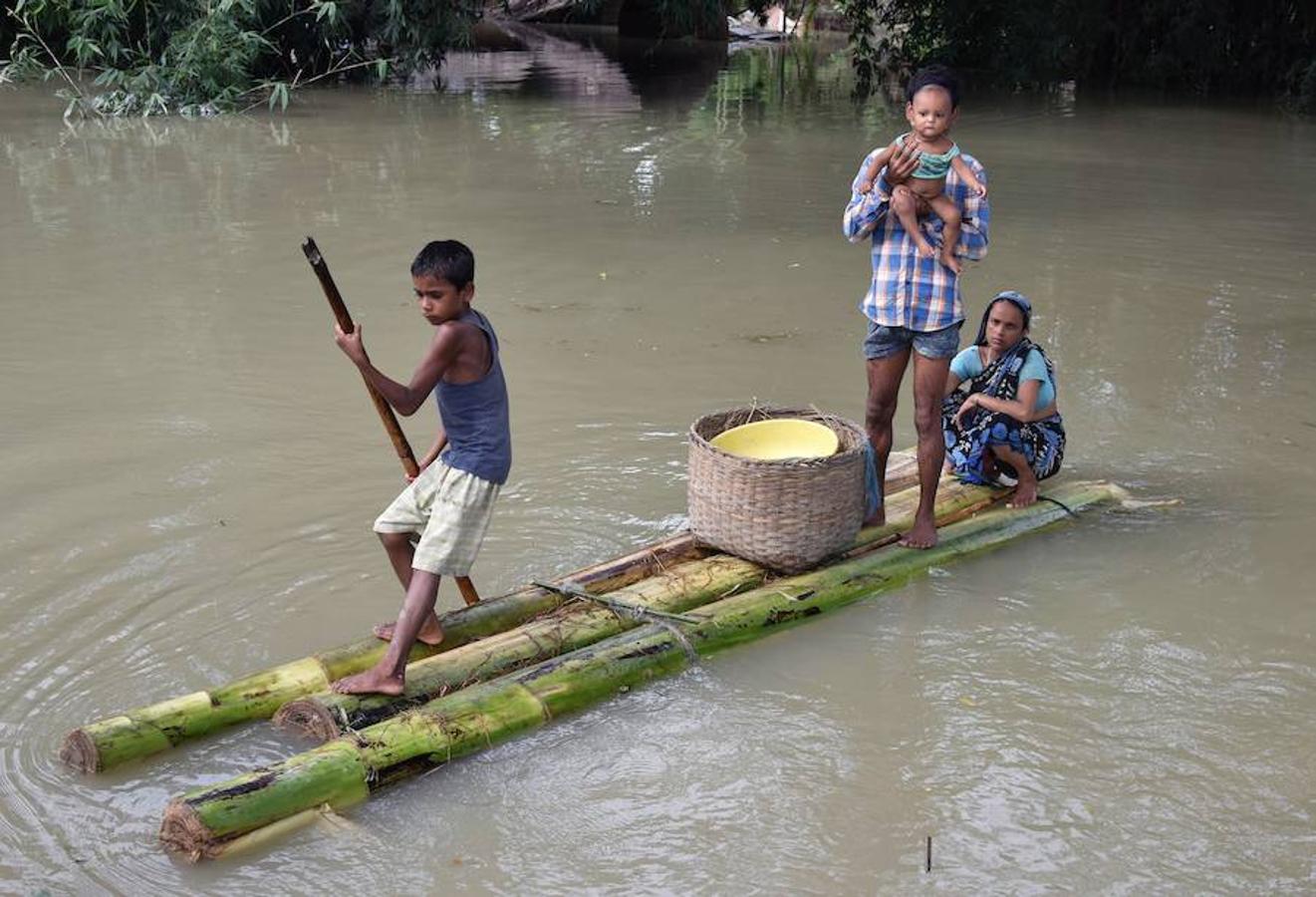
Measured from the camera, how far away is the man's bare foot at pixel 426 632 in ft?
12.5

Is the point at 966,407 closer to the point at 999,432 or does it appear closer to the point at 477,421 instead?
the point at 999,432

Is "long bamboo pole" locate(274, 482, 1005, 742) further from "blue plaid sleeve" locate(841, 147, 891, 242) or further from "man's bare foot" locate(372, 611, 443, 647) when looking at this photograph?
"blue plaid sleeve" locate(841, 147, 891, 242)

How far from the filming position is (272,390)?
6293 millimetres

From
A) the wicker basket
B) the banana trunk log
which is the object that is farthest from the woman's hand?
the banana trunk log

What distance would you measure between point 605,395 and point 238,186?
17.5ft

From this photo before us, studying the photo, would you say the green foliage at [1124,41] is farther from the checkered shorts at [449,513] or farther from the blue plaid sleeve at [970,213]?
the checkered shorts at [449,513]

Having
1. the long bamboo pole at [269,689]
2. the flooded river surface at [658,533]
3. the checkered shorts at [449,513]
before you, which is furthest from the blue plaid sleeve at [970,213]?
the checkered shorts at [449,513]

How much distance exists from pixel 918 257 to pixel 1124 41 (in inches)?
645

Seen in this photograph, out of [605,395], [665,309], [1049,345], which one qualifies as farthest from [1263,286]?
[605,395]

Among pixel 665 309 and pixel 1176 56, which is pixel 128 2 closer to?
pixel 665 309

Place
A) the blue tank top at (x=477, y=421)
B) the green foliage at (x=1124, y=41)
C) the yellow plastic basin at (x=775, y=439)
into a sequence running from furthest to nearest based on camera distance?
the green foliage at (x=1124, y=41), the yellow plastic basin at (x=775, y=439), the blue tank top at (x=477, y=421)

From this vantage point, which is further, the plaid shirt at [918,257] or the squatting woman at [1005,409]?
the squatting woman at [1005,409]

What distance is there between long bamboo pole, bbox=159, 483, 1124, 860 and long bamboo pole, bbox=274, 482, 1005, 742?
0.06 metres

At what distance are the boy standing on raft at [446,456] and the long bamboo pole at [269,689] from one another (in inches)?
4.1
